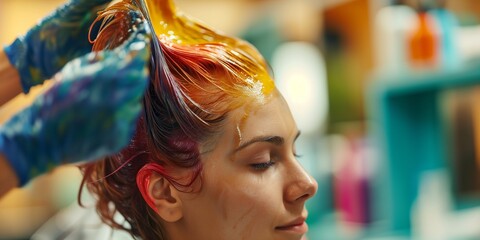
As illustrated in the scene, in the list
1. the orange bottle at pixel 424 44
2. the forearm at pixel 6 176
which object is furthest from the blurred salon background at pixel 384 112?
the forearm at pixel 6 176

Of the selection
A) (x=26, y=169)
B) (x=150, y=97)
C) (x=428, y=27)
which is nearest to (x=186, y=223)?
(x=150, y=97)

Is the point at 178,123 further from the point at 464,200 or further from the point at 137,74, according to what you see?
the point at 464,200

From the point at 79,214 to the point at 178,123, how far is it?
116 centimetres

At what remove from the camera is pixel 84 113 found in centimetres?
73

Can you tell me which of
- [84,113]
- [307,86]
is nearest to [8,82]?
[84,113]

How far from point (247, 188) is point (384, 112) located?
169cm

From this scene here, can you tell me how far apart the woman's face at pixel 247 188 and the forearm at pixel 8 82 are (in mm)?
394

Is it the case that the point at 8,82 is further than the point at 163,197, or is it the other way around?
the point at 8,82

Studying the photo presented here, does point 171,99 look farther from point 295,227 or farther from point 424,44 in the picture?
point 424,44

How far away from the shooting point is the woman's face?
3.59ft

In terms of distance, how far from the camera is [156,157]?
1092mm

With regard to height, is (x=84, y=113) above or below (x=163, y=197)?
above

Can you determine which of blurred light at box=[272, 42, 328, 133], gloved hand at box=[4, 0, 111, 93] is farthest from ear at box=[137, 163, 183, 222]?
blurred light at box=[272, 42, 328, 133]

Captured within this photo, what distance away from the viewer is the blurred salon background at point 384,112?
2506mm
